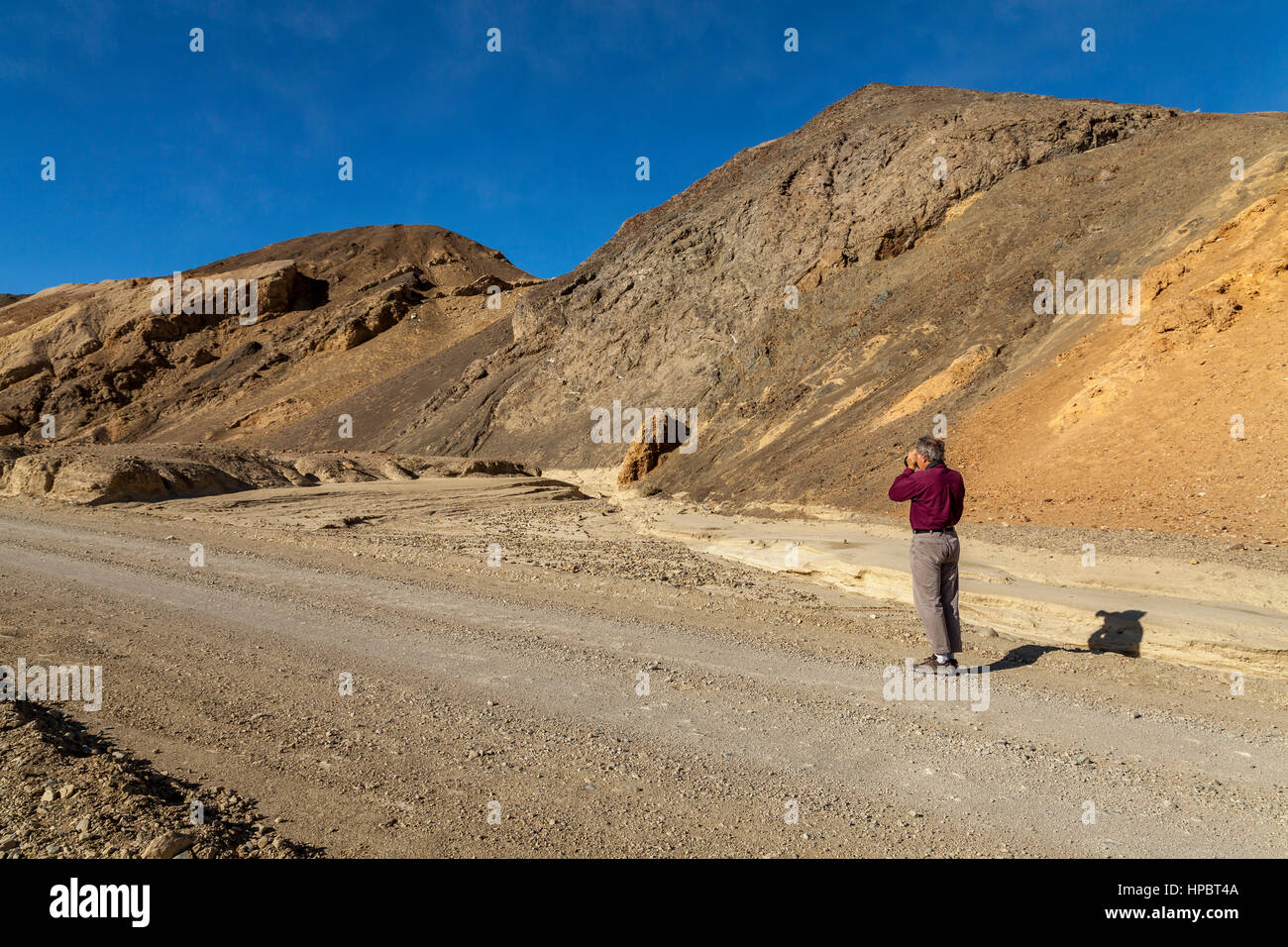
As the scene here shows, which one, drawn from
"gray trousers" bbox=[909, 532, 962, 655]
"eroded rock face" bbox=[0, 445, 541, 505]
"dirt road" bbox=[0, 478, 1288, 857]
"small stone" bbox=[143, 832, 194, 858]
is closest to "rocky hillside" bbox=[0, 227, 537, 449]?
"eroded rock face" bbox=[0, 445, 541, 505]

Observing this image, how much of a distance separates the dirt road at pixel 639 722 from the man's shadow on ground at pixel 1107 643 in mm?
84

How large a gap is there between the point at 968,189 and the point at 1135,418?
16.4 meters

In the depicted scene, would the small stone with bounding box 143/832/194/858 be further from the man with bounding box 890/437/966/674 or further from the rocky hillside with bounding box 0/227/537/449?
the rocky hillside with bounding box 0/227/537/449

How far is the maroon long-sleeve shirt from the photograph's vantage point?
561cm

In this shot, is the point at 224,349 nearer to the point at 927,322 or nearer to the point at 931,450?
the point at 927,322

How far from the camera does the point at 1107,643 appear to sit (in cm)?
642

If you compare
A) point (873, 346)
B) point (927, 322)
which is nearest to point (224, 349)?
point (873, 346)

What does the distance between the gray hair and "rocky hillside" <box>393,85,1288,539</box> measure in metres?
6.96

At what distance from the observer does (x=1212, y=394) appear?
12.6m

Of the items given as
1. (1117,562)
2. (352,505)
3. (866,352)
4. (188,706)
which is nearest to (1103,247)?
(866,352)

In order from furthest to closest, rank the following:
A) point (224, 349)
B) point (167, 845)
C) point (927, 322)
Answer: point (224, 349), point (927, 322), point (167, 845)

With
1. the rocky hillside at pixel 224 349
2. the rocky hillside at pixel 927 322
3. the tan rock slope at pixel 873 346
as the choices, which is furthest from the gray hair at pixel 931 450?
the rocky hillside at pixel 224 349

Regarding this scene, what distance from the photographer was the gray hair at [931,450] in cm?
572

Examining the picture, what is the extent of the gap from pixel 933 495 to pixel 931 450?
0.35 m
